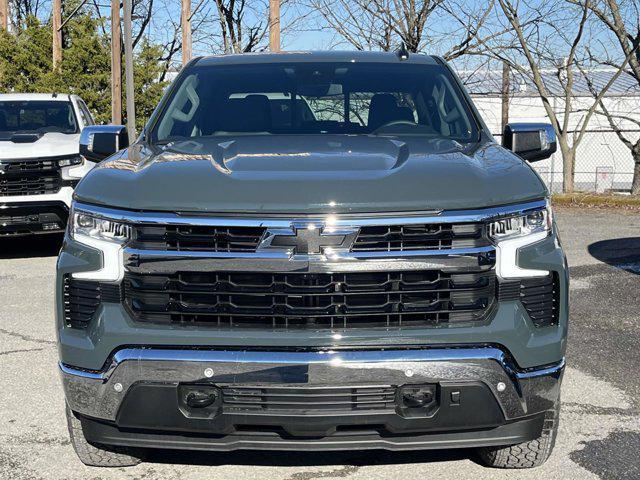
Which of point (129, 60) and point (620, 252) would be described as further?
point (129, 60)

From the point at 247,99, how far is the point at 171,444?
87.9 inches

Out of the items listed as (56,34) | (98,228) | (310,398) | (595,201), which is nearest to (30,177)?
(98,228)

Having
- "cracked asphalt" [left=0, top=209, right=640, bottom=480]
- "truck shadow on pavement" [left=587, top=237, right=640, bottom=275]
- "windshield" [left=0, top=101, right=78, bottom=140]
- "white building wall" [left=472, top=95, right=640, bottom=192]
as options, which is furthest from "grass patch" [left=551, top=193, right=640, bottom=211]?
"white building wall" [left=472, top=95, right=640, bottom=192]

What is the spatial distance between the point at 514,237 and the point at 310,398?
971 mm

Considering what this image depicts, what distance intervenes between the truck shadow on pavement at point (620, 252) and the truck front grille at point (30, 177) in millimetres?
6295

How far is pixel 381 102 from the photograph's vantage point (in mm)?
5145

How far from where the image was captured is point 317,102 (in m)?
5.20

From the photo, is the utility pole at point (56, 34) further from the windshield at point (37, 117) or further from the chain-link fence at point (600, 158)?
the chain-link fence at point (600, 158)

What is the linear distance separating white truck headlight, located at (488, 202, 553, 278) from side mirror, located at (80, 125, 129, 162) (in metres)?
2.39

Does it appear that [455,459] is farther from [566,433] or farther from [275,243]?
[275,243]

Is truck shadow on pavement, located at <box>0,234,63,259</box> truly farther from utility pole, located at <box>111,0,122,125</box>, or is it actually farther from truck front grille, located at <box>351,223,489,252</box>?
utility pole, located at <box>111,0,122,125</box>

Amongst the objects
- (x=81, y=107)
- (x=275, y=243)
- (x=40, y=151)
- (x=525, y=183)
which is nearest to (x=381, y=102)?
(x=525, y=183)

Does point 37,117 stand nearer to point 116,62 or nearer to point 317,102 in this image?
point 317,102

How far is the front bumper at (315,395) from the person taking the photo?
3.32m
